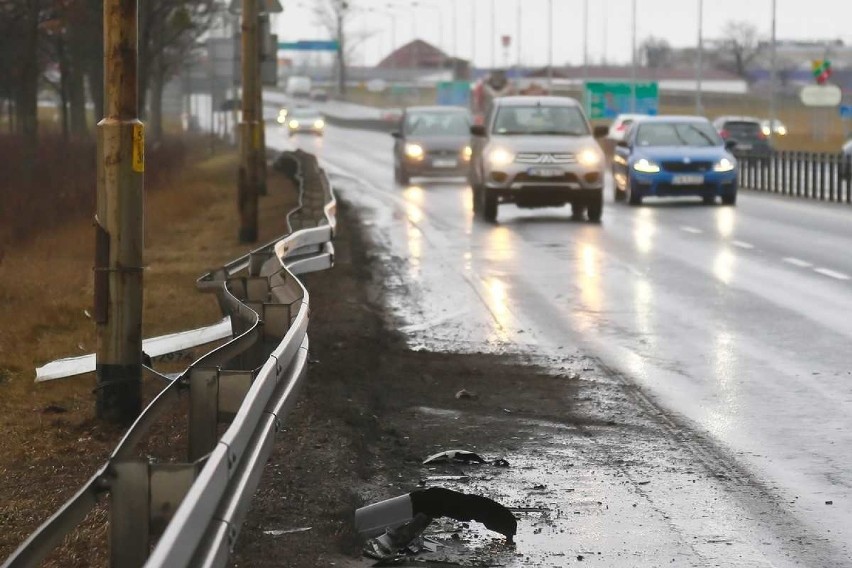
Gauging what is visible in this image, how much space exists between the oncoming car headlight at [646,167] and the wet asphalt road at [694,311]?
77.4 inches

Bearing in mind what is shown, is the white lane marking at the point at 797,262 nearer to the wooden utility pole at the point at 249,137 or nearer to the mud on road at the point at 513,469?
Result: the wooden utility pole at the point at 249,137

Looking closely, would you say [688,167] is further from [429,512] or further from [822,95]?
[822,95]

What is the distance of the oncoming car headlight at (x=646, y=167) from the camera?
110ft

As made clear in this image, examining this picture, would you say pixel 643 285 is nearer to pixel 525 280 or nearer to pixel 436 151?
pixel 525 280

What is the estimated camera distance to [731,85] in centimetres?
18175

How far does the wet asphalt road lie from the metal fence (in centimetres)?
489

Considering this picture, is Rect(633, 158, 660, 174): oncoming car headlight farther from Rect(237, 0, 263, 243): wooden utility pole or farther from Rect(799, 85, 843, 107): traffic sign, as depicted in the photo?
Rect(799, 85, 843, 107): traffic sign

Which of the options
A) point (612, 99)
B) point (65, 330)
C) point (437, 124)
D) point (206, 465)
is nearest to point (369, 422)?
point (206, 465)

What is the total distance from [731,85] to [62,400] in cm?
17466

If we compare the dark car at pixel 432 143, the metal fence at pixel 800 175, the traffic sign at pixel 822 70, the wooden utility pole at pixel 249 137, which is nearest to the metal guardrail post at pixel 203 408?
the wooden utility pole at pixel 249 137

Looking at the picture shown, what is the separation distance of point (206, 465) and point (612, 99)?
90233mm

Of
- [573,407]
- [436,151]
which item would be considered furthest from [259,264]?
[436,151]

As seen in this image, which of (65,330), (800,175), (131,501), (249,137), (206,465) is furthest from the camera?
(800,175)

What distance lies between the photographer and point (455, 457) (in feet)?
29.0
